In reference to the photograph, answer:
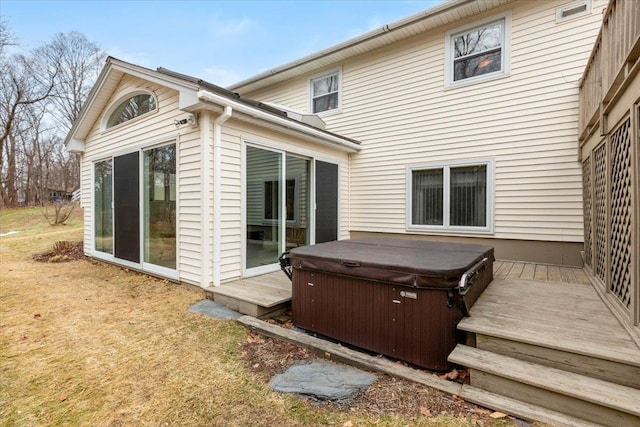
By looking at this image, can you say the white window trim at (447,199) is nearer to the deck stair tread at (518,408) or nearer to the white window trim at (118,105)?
the deck stair tread at (518,408)

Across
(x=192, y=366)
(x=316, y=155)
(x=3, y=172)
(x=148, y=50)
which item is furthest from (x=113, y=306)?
(x=3, y=172)

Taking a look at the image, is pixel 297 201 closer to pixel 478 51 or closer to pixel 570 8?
pixel 478 51

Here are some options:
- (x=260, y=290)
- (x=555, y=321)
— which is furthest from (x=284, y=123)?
(x=555, y=321)

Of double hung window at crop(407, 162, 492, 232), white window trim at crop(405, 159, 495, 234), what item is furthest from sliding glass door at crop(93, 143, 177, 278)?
double hung window at crop(407, 162, 492, 232)

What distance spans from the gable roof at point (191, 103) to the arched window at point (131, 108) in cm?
35

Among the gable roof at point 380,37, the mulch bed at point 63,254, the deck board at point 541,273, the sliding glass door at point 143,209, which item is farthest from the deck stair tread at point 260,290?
the mulch bed at point 63,254

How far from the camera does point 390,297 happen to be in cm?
272

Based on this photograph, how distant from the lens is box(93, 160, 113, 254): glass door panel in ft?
20.4

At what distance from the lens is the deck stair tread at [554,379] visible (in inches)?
71.4

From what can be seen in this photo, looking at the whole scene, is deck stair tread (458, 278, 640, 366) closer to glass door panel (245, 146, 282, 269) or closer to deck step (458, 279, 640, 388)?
deck step (458, 279, 640, 388)

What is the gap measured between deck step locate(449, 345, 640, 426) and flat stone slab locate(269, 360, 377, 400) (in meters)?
0.75

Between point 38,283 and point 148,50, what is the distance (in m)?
15.0

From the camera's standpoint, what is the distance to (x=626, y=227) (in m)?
2.52

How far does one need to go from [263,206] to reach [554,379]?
158 inches
